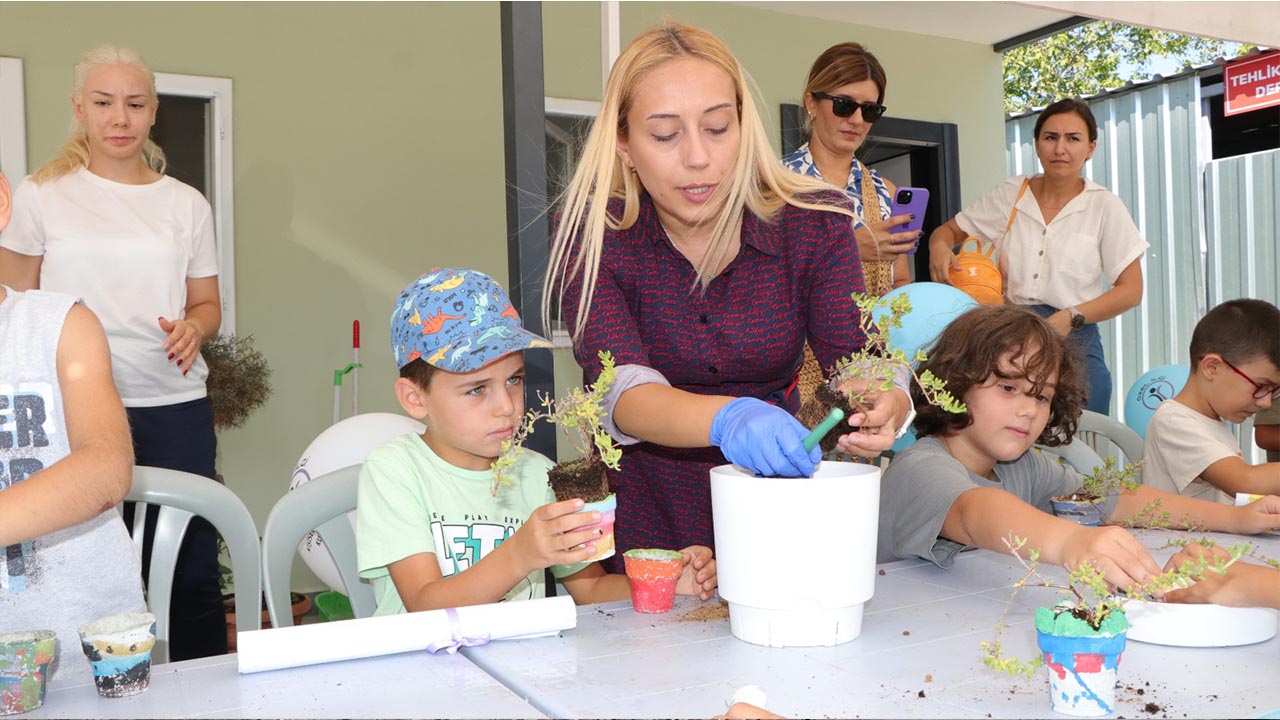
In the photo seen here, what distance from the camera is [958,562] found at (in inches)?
57.5

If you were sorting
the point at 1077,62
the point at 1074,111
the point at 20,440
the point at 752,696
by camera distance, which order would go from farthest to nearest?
the point at 1077,62, the point at 1074,111, the point at 20,440, the point at 752,696

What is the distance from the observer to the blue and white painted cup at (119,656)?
0.93 m

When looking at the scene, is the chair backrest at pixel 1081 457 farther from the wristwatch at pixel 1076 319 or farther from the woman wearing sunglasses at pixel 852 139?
the wristwatch at pixel 1076 319

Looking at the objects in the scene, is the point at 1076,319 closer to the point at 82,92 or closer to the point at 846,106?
the point at 846,106

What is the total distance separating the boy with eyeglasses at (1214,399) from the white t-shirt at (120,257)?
2.38m

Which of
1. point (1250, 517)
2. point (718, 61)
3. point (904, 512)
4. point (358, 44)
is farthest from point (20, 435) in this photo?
point (358, 44)

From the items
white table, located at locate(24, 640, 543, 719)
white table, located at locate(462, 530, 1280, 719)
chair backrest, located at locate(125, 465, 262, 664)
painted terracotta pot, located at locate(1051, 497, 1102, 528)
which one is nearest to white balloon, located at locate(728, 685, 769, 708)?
white table, located at locate(462, 530, 1280, 719)

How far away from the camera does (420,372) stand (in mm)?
1562

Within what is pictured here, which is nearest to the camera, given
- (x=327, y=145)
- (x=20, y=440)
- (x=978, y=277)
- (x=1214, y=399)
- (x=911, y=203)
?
(x=20, y=440)

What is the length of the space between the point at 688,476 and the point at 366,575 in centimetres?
55

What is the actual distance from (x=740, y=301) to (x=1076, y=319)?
216 cm

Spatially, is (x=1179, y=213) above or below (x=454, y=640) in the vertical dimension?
above

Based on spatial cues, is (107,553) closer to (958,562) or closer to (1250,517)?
(958,562)

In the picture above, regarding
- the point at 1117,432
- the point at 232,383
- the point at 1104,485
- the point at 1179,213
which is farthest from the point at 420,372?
the point at 1179,213
